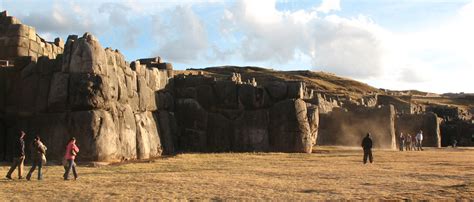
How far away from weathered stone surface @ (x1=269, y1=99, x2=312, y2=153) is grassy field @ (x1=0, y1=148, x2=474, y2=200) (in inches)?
462

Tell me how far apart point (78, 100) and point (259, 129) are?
46.4 ft

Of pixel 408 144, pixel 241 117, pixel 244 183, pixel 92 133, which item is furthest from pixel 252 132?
pixel 244 183

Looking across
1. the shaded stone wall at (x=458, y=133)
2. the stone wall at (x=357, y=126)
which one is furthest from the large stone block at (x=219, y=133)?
the shaded stone wall at (x=458, y=133)

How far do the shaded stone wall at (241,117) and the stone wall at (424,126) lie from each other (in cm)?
1910

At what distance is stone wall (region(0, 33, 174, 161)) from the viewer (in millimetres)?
24781

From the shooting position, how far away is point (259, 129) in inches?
1416

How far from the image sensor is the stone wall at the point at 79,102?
24781 millimetres

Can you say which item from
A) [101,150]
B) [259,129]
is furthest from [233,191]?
[259,129]

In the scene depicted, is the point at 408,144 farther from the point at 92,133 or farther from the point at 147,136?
the point at 92,133

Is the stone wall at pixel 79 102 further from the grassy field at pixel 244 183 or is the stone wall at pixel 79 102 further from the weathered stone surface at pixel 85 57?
the grassy field at pixel 244 183

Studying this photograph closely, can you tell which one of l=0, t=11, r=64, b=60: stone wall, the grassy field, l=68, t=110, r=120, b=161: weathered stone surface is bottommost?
the grassy field

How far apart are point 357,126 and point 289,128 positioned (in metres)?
13.8

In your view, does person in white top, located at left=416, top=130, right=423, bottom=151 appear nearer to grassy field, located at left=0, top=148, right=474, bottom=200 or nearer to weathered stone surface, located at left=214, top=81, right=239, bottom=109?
weathered stone surface, located at left=214, top=81, right=239, bottom=109

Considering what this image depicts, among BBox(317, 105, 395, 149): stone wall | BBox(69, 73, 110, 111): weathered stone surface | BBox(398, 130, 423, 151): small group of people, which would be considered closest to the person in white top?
BBox(398, 130, 423, 151): small group of people
